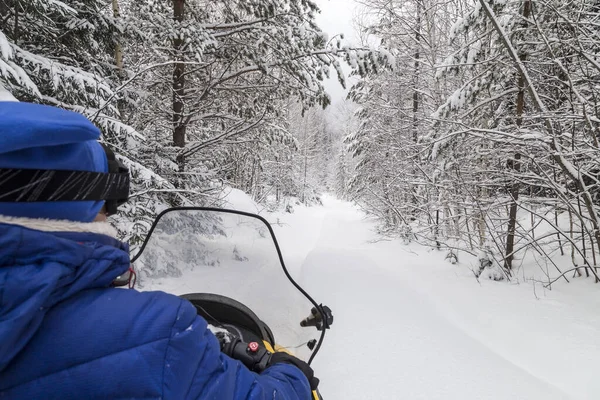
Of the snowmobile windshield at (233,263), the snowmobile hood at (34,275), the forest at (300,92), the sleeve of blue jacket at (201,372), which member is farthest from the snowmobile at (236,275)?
the forest at (300,92)

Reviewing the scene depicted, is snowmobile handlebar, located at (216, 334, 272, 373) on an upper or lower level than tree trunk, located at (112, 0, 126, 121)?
lower

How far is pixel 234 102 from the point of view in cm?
643

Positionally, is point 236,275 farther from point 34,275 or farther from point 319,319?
point 34,275

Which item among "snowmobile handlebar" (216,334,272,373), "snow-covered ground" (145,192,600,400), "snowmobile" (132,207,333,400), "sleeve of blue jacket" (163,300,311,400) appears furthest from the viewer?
"snow-covered ground" (145,192,600,400)

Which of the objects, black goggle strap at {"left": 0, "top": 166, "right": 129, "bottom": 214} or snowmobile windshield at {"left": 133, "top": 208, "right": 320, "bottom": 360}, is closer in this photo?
black goggle strap at {"left": 0, "top": 166, "right": 129, "bottom": 214}

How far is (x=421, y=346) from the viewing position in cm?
317

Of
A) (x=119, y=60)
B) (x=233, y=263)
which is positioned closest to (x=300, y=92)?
(x=119, y=60)

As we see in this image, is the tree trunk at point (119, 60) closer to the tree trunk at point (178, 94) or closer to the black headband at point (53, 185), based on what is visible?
the tree trunk at point (178, 94)

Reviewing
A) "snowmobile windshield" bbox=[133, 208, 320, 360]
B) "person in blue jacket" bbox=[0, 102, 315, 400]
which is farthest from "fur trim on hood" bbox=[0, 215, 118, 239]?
"snowmobile windshield" bbox=[133, 208, 320, 360]

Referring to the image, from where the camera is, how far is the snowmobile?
1708 mm

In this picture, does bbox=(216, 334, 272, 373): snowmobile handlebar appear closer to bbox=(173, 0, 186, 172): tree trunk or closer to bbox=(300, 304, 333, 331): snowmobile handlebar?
bbox=(300, 304, 333, 331): snowmobile handlebar

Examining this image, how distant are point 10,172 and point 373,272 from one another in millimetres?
5544

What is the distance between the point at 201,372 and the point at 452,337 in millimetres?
3345

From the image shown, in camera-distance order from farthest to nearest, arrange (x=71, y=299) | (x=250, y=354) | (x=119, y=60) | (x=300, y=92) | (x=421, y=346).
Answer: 1. (x=300, y=92)
2. (x=119, y=60)
3. (x=421, y=346)
4. (x=250, y=354)
5. (x=71, y=299)
